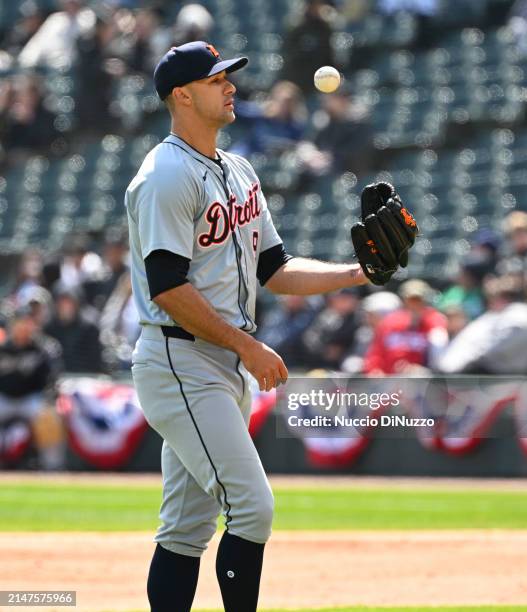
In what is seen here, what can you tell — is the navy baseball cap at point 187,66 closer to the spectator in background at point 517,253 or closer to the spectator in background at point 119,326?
the spectator in background at point 517,253

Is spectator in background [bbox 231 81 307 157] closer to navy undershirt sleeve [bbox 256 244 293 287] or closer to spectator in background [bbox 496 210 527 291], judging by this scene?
spectator in background [bbox 496 210 527 291]

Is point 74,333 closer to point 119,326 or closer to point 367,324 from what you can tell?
point 119,326

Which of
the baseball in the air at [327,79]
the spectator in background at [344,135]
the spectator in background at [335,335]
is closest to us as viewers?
the baseball in the air at [327,79]

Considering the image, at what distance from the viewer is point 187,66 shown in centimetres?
392

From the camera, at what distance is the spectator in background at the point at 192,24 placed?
14891 mm

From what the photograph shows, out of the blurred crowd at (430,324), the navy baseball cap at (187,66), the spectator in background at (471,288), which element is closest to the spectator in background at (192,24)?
the blurred crowd at (430,324)

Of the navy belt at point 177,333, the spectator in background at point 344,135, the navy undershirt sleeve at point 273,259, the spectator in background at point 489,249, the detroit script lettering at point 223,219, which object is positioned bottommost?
the spectator in background at point 489,249

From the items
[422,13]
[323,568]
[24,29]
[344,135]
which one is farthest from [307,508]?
[24,29]

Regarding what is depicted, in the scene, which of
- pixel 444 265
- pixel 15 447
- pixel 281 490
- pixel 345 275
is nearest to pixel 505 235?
pixel 444 265

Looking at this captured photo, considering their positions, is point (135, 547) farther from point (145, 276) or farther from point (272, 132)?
point (272, 132)

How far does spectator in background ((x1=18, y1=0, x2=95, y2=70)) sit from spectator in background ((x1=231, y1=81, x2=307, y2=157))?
3.66m

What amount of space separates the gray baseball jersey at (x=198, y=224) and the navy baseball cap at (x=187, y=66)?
18 centimetres

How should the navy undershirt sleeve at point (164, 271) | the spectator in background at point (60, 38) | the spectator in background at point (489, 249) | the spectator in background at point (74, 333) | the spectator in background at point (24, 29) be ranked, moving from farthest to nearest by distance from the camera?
the spectator in background at point (24, 29)
the spectator in background at point (60, 38)
the spectator in background at point (74, 333)
the spectator in background at point (489, 249)
the navy undershirt sleeve at point (164, 271)

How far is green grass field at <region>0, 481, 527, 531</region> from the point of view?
8.51 m
